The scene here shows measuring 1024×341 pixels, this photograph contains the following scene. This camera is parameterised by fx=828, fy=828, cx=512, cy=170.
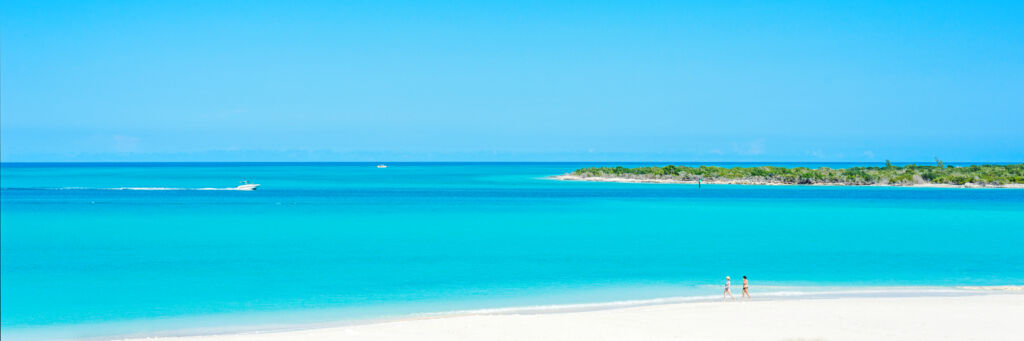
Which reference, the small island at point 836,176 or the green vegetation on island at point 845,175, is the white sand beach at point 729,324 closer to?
the small island at point 836,176

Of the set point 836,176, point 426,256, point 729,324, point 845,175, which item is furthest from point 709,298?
point 845,175

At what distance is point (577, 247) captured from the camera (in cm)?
3083

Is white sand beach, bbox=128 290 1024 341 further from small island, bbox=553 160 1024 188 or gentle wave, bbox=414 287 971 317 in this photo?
small island, bbox=553 160 1024 188

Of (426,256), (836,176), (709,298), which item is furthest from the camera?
(836,176)

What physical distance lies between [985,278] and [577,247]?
13.3 meters

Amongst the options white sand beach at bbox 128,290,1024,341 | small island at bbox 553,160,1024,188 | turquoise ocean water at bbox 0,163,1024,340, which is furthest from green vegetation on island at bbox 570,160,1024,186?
white sand beach at bbox 128,290,1024,341

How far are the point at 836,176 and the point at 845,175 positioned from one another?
1.18 metres

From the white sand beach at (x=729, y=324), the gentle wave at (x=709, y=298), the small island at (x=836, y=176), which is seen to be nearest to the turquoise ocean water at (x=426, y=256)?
the gentle wave at (x=709, y=298)

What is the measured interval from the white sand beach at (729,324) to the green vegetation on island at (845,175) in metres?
72.8

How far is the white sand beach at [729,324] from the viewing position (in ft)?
47.3

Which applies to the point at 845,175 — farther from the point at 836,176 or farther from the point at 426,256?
the point at 426,256

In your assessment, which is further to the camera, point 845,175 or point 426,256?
point 845,175

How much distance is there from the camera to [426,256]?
28.1m

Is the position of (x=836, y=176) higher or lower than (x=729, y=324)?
higher
